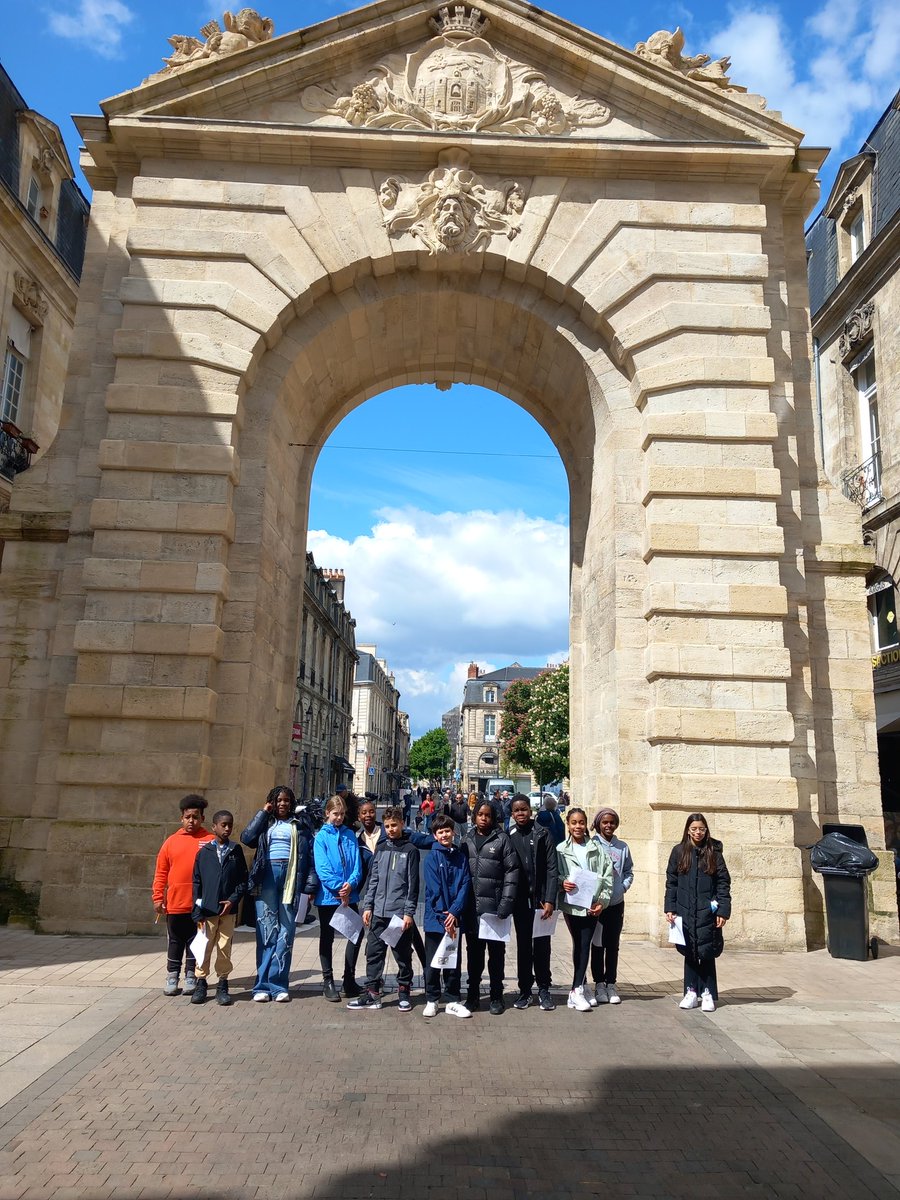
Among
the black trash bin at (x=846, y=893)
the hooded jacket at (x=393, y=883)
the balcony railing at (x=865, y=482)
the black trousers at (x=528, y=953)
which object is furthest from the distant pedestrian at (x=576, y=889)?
the balcony railing at (x=865, y=482)

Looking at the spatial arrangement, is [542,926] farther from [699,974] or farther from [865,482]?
Answer: [865,482]

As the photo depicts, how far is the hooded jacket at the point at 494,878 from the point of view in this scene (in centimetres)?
827

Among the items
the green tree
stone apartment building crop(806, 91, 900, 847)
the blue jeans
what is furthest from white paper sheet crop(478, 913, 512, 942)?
the green tree

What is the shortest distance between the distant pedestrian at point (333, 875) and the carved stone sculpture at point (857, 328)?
2066 centimetres

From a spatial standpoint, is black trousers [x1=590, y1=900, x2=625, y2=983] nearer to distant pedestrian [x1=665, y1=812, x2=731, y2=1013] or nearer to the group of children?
the group of children

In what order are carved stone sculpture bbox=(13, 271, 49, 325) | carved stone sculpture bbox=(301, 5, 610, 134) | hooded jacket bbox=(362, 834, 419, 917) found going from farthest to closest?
carved stone sculpture bbox=(13, 271, 49, 325)
carved stone sculpture bbox=(301, 5, 610, 134)
hooded jacket bbox=(362, 834, 419, 917)

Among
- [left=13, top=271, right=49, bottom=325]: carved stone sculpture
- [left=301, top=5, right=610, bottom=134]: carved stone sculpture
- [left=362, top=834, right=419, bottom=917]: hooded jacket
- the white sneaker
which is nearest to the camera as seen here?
the white sneaker

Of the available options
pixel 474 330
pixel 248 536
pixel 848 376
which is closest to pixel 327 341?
pixel 474 330

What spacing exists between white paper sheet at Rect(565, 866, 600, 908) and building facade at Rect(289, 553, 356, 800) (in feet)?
96.3

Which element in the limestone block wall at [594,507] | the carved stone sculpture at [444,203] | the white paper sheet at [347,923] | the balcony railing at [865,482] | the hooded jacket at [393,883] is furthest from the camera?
the balcony railing at [865,482]

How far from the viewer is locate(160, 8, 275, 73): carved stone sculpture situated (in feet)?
45.6

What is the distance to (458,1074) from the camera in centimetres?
630

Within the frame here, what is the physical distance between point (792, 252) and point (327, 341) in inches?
299

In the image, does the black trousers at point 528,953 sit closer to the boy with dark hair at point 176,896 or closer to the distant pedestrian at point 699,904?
the distant pedestrian at point 699,904
